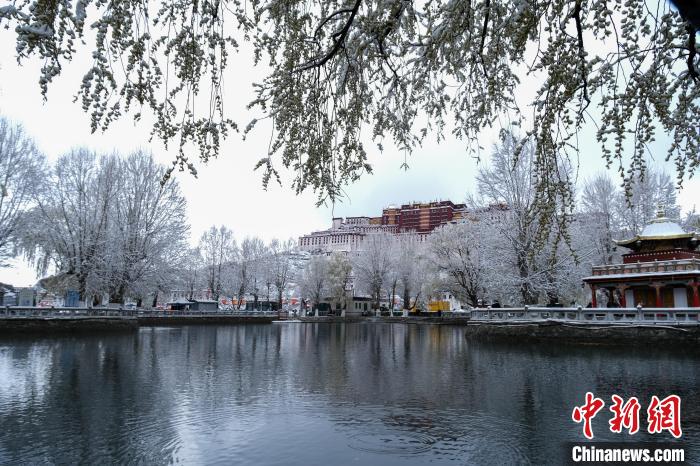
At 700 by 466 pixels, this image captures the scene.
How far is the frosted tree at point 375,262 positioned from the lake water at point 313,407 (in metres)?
50.0

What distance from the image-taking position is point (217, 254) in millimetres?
68938

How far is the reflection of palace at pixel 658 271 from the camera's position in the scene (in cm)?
2711

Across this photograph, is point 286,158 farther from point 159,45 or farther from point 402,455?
point 402,455

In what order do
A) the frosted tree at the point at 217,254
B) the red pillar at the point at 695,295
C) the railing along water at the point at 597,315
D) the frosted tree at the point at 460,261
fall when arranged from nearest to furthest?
1. the railing along water at the point at 597,315
2. the red pillar at the point at 695,295
3. the frosted tree at the point at 460,261
4. the frosted tree at the point at 217,254

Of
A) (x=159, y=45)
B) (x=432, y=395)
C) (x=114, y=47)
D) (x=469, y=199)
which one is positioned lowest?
(x=432, y=395)

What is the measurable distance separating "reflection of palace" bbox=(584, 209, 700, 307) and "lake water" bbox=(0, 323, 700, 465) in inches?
472

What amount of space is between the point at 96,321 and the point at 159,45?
33.6 meters

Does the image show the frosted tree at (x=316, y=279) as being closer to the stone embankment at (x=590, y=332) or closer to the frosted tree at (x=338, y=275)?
the frosted tree at (x=338, y=275)

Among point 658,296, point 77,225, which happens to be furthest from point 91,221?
point 658,296

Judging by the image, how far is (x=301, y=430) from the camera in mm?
7957

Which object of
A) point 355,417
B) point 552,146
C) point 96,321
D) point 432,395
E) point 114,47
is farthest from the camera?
point 96,321

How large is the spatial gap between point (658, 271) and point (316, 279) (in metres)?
52.0

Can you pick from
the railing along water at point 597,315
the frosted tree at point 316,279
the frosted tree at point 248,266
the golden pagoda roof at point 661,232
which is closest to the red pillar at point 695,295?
the golden pagoda roof at point 661,232

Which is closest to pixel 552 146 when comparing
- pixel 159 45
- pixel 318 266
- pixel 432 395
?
pixel 159 45
